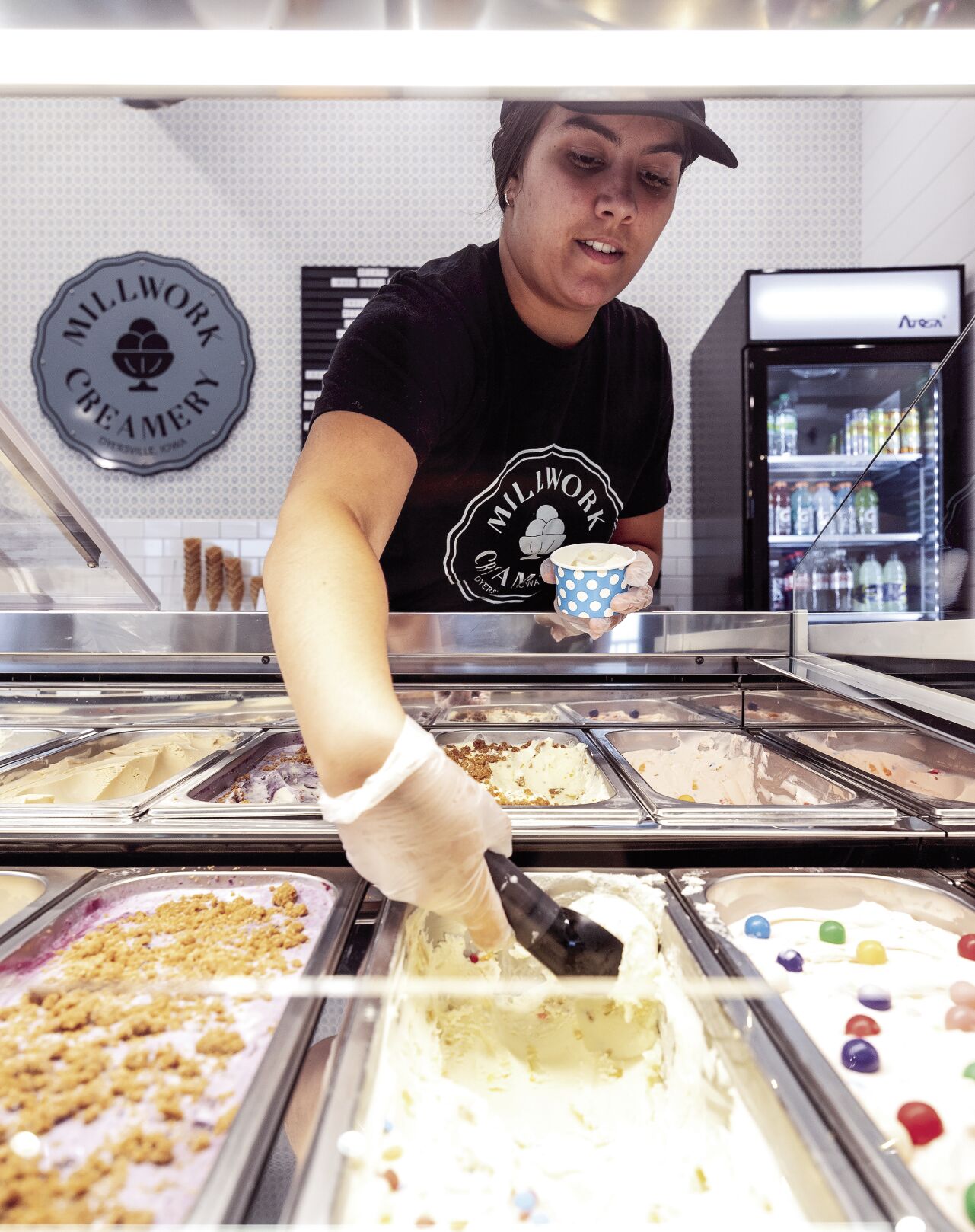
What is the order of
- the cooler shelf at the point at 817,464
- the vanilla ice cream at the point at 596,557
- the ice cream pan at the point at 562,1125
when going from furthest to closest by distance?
the cooler shelf at the point at 817,464, the vanilla ice cream at the point at 596,557, the ice cream pan at the point at 562,1125

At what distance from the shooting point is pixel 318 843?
1.05 metres

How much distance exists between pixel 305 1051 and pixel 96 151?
17.3ft

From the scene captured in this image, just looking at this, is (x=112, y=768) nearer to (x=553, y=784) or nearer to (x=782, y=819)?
(x=553, y=784)

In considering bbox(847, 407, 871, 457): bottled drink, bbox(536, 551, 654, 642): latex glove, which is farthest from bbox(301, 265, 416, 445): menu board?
bbox(536, 551, 654, 642): latex glove

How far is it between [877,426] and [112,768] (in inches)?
154

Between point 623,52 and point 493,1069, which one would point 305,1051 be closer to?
point 493,1069

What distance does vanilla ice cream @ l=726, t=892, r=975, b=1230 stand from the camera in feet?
2.16

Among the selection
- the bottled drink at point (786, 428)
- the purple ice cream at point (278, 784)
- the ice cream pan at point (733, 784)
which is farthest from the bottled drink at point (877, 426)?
the purple ice cream at point (278, 784)

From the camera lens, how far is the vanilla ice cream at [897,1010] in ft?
2.16

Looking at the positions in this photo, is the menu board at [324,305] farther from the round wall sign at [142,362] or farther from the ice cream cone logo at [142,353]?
the ice cream cone logo at [142,353]

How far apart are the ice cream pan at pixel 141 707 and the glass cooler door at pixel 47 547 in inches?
8.7

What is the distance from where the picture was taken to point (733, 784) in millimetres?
1566

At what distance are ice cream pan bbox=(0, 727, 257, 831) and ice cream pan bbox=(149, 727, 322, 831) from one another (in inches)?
1.1

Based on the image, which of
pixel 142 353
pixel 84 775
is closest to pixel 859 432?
pixel 84 775
